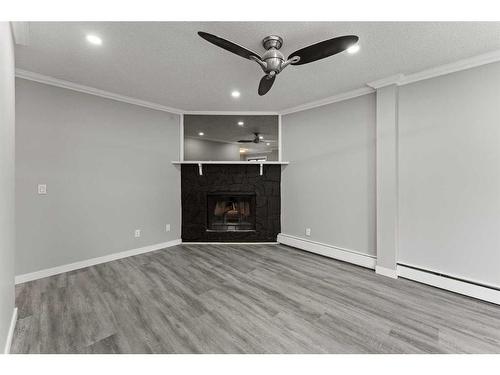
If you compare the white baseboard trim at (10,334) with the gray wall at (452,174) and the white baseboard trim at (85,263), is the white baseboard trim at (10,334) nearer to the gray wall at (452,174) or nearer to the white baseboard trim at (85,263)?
the white baseboard trim at (85,263)

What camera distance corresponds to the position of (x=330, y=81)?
9.38ft

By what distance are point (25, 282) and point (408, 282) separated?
456 centimetres

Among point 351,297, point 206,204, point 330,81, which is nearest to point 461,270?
point 351,297

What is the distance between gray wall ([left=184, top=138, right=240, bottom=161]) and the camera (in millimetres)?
4090

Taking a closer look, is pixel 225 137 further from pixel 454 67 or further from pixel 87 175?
pixel 454 67

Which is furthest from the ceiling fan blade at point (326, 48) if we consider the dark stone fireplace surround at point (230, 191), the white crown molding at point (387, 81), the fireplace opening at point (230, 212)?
the fireplace opening at point (230, 212)

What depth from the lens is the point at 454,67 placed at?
7.85 feet

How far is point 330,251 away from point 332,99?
2.39m

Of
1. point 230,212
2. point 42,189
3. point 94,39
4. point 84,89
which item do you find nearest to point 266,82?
point 94,39

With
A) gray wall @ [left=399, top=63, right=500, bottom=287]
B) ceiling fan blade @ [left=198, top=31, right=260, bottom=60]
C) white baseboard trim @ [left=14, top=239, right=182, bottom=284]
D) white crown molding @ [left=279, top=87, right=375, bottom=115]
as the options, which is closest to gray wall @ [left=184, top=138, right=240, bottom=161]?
white crown molding @ [left=279, top=87, right=375, bottom=115]

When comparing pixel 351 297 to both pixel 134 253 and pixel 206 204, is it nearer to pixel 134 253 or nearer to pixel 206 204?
pixel 206 204

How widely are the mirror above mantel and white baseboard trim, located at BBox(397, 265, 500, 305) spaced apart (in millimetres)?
2686

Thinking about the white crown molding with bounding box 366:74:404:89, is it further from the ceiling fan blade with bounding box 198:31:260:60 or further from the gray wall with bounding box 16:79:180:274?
the gray wall with bounding box 16:79:180:274

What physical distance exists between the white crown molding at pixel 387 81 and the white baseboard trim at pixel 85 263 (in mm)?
3985
